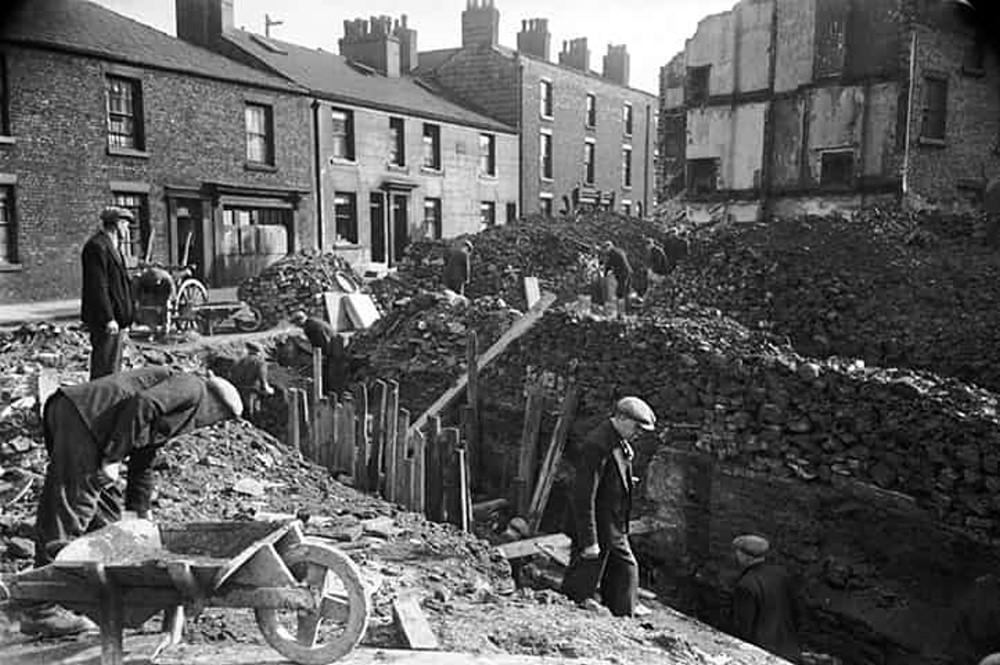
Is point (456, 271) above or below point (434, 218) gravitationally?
below

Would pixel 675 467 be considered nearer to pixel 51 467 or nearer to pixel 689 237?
pixel 51 467

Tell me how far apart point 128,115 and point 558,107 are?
20199mm

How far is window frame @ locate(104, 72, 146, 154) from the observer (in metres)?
20.3

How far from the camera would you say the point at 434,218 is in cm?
3103

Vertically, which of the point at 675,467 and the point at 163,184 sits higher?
the point at 163,184

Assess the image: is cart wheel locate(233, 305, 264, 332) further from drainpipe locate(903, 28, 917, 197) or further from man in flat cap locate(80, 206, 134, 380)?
drainpipe locate(903, 28, 917, 197)

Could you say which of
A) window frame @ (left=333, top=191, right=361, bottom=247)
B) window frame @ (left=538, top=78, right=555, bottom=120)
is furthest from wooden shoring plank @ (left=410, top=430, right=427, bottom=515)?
window frame @ (left=538, top=78, right=555, bottom=120)

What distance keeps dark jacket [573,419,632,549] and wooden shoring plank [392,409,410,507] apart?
3.20 m

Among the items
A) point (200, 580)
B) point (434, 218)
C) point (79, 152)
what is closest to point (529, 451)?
point (200, 580)

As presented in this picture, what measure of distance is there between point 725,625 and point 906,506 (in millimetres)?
2115

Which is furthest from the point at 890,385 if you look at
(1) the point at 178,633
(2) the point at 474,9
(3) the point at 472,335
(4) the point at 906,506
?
(2) the point at 474,9

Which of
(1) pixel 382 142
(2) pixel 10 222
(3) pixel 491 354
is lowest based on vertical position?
(3) pixel 491 354

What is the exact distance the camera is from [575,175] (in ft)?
125

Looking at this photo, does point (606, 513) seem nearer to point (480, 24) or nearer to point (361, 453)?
point (361, 453)
